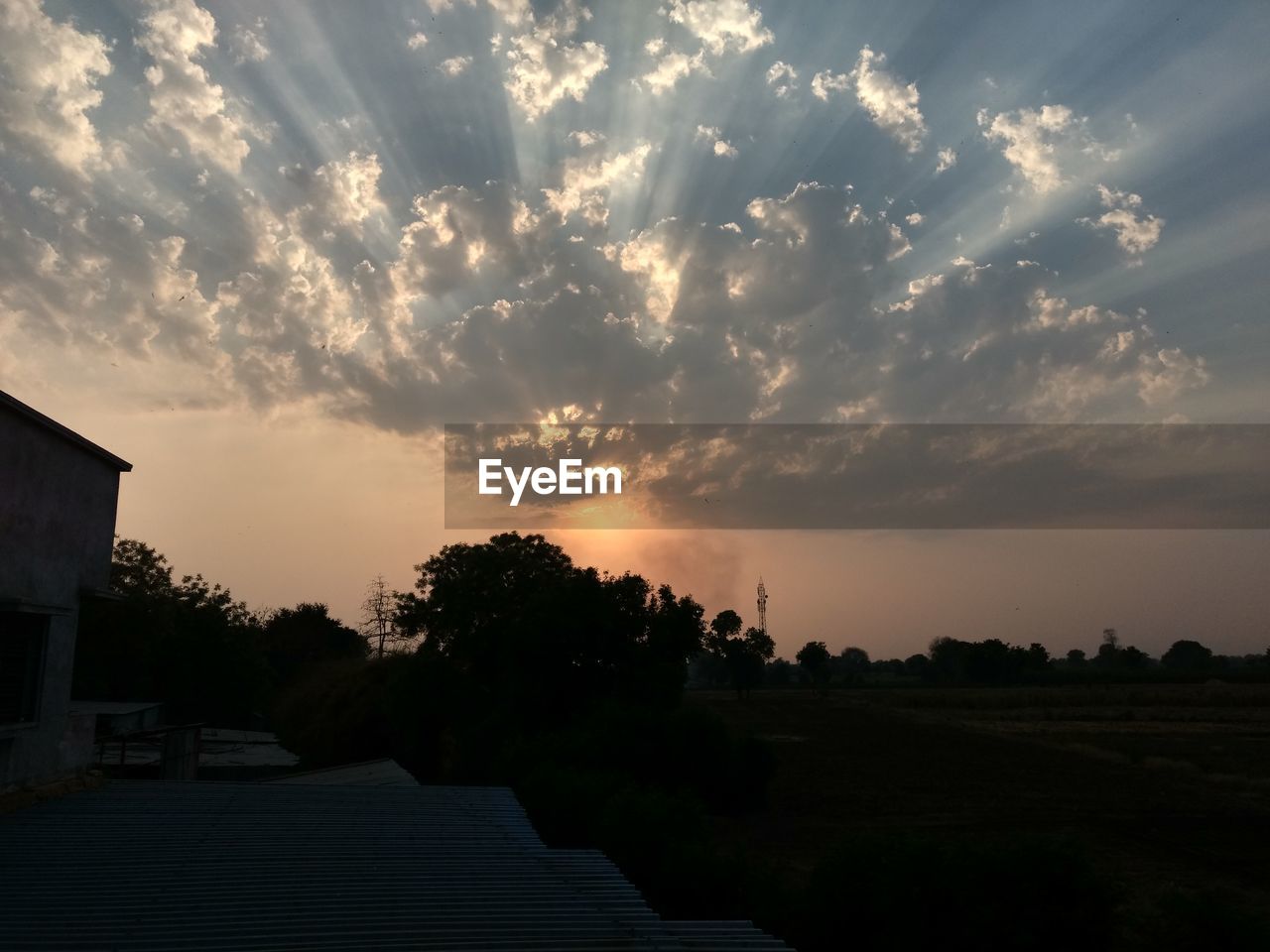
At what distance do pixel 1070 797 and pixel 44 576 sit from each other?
31746mm

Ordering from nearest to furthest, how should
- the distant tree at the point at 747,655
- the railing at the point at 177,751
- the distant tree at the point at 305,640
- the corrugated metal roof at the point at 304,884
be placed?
1. the corrugated metal roof at the point at 304,884
2. the railing at the point at 177,751
3. the distant tree at the point at 305,640
4. the distant tree at the point at 747,655

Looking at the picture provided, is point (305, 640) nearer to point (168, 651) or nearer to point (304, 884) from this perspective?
point (168, 651)

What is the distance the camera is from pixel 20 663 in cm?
1226

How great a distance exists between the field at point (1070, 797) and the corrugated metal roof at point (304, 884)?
5.75 meters

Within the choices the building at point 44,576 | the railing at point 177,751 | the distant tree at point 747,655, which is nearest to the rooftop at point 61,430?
the building at point 44,576

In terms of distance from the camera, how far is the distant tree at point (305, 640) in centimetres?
6831

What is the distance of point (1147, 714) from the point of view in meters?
73.5

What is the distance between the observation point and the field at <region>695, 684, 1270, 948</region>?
19.0m

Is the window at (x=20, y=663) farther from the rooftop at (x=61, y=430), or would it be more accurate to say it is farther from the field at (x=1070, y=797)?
the field at (x=1070, y=797)

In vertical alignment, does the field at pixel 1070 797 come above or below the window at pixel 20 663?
below

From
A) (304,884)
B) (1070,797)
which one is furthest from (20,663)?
(1070,797)

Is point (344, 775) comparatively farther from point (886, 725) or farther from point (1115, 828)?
point (886, 725)

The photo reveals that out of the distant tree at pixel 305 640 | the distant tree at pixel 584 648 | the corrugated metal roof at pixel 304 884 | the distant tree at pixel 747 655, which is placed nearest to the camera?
the corrugated metal roof at pixel 304 884

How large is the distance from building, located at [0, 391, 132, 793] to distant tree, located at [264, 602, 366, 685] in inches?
2148
